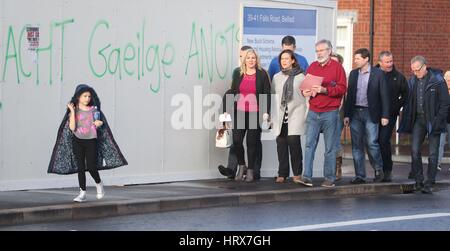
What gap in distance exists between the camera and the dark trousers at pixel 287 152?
15539 millimetres

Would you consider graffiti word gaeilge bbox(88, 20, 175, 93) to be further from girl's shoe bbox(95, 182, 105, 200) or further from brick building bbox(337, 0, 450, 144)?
brick building bbox(337, 0, 450, 144)

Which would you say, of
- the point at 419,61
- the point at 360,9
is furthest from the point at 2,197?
the point at 360,9

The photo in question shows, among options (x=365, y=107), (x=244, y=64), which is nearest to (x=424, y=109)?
(x=365, y=107)

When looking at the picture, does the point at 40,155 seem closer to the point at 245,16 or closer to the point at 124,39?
the point at 124,39

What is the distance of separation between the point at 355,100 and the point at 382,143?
0.75 m

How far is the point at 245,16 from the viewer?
53.8 feet

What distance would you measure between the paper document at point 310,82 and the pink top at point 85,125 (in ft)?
10.7

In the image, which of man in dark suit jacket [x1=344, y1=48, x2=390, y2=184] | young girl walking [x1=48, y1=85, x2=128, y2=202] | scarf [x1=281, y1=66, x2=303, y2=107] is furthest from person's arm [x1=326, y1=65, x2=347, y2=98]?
young girl walking [x1=48, y1=85, x2=128, y2=202]

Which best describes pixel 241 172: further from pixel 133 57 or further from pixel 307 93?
pixel 133 57

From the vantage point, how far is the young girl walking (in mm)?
13039

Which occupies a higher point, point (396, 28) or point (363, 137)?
point (396, 28)

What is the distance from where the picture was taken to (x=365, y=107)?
15867mm

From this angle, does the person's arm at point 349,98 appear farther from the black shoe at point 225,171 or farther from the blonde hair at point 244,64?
the black shoe at point 225,171

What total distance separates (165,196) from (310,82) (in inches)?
103
